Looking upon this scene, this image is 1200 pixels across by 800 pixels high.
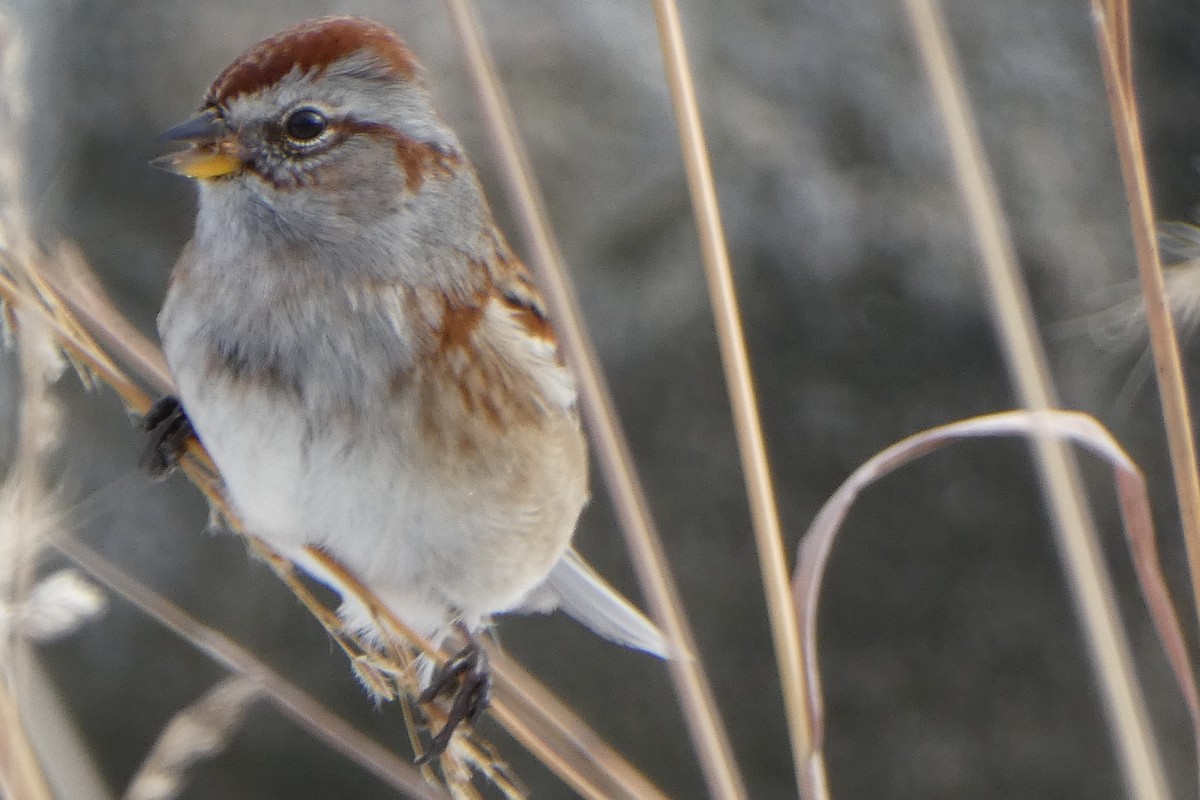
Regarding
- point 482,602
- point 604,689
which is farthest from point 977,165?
point 604,689

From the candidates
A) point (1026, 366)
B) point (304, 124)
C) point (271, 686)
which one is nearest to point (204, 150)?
point (304, 124)

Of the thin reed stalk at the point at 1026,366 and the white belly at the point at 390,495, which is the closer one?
the thin reed stalk at the point at 1026,366

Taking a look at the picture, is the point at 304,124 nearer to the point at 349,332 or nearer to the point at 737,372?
the point at 349,332

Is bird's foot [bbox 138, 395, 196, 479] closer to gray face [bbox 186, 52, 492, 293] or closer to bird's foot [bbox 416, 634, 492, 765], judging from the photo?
gray face [bbox 186, 52, 492, 293]

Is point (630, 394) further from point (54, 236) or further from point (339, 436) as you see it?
point (339, 436)

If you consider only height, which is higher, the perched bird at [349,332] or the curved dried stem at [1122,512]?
the perched bird at [349,332]

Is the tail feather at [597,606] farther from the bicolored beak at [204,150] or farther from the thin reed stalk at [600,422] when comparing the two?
the bicolored beak at [204,150]

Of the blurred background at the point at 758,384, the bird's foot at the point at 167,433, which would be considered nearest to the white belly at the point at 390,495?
the bird's foot at the point at 167,433
